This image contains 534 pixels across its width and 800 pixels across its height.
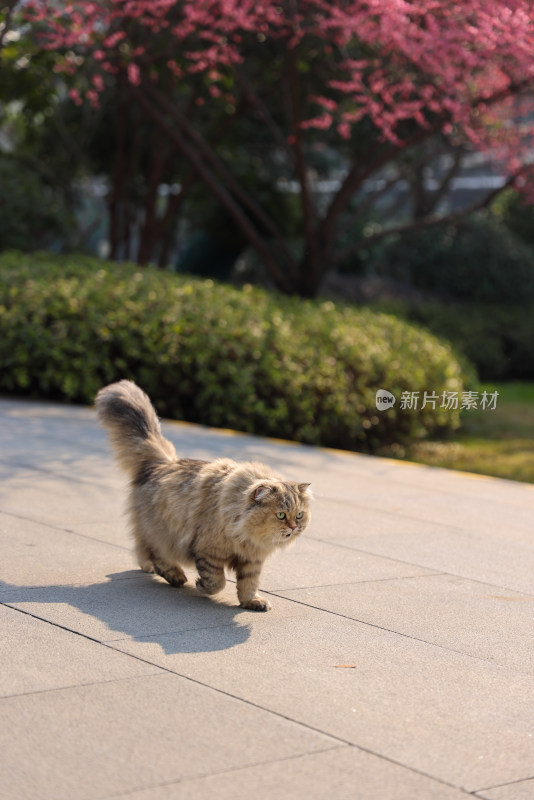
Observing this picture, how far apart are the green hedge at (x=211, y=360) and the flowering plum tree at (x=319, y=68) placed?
396cm

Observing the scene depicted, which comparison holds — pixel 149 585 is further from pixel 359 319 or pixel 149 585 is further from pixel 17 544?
pixel 359 319

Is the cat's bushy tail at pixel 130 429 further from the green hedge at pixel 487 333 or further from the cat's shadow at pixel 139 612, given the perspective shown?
the green hedge at pixel 487 333

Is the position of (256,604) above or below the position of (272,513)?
below

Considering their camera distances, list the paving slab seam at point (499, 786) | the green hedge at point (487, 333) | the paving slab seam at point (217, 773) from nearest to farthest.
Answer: the paving slab seam at point (217, 773) < the paving slab seam at point (499, 786) < the green hedge at point (487, 333)

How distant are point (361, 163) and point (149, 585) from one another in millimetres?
13092

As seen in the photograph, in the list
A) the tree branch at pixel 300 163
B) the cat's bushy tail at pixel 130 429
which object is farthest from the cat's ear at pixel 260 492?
the tree branch at pixel 300 163

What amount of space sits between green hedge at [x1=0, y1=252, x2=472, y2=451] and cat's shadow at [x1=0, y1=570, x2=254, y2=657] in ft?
19.4

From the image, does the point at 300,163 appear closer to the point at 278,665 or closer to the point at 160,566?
the point at 160,566

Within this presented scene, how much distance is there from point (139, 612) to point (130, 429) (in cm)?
121

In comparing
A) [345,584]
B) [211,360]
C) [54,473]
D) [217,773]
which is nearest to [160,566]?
[345,584]

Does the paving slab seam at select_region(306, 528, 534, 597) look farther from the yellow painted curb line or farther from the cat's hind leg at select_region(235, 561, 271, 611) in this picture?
the yellow painted curb line

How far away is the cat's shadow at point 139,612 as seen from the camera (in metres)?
4.89

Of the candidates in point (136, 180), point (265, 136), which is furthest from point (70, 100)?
point (265, 136)

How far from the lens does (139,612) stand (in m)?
5.28
